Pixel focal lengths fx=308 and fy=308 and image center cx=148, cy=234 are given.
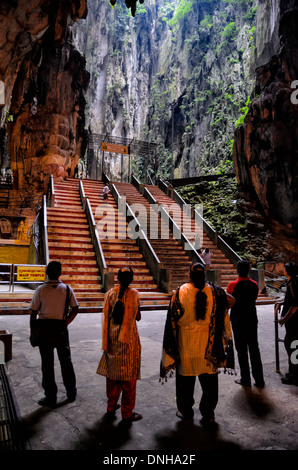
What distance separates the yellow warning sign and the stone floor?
16.8 feet

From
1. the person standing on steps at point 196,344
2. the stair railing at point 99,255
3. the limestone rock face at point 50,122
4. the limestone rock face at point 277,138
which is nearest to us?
the person standing on steps at point 196,344

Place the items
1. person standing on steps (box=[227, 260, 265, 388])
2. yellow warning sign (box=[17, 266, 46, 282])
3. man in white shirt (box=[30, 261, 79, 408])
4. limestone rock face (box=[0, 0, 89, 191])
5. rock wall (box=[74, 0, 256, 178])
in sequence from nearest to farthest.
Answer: man in white shirt (box=[30, 261, 79, 408])
person standing on steps (box=[227, 260, 265, 388])
yellow warning sign (box=[17, 266, 46, 282])
limestone rock face (box=[0, 0, 89, 191])
rock wall (box=[74, 0, 256, 178])

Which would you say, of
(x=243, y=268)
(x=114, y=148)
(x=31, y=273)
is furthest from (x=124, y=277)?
(x=114, y=148)

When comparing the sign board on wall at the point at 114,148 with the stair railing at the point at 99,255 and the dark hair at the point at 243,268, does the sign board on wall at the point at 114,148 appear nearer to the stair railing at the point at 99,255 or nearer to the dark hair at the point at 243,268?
the stair railing at the point at 99,255

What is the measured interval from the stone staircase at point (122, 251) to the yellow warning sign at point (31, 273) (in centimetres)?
296

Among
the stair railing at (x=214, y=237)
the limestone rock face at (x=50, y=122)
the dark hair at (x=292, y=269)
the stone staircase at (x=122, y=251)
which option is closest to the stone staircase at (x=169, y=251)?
the stone staircase at (x=122, y=251)

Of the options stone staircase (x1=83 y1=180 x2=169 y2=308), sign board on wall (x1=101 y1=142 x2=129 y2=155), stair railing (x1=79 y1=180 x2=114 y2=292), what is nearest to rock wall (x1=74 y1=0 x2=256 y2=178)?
sign board on wall (x1=101 y1=142 x2=129 y2=155)

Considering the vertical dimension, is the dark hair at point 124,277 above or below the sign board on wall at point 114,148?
below

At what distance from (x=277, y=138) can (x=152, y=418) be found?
16.6m

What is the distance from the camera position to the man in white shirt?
10.2ft

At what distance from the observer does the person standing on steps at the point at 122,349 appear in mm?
2766

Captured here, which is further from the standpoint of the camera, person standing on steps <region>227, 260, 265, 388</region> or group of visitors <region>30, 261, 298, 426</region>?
person standing on steps <region>227, 260, 265, 388</region>

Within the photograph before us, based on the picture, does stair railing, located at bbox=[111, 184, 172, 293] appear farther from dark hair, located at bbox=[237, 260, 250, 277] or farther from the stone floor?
dark hair, located at bbox=[237, 260, 250, 277]

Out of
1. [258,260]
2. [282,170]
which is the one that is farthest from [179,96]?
[258,260]
